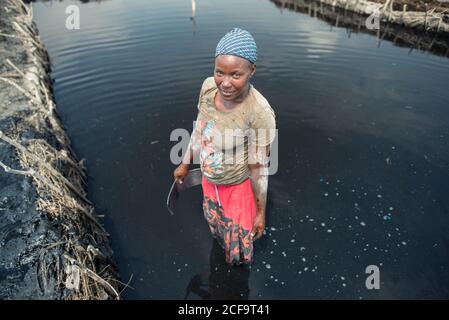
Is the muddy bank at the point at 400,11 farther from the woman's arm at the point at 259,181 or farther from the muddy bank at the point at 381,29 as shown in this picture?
the woman's arm at the point at 259,181

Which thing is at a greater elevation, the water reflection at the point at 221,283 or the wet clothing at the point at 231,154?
the wet clothing at the point at 231,154

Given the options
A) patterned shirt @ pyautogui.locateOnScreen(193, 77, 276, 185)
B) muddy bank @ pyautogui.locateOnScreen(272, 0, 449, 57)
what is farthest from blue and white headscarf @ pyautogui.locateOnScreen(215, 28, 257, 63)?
muddy bank @ pyautogui.locateOnScreen(272, 0, 449, 57)

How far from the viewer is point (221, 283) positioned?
189 inches

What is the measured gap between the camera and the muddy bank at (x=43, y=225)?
346 centimetres

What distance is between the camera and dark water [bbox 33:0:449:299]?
496 centimetres

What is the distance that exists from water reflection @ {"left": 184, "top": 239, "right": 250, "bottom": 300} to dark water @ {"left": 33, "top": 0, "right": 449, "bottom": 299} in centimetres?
2

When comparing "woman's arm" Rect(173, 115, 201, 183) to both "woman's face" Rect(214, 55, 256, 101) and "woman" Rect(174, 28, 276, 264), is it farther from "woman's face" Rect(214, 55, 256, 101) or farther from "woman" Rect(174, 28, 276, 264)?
"woman's face" Rect(214, 55, 256, 101)

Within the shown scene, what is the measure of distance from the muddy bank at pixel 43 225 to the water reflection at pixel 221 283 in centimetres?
120

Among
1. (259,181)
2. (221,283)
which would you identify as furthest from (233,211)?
(221,283)

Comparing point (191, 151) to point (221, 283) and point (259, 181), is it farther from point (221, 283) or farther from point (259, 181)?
point (221, 283)

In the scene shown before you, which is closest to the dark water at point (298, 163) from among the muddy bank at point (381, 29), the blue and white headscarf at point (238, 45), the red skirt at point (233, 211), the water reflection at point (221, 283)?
the water reflection at point (221, 283)

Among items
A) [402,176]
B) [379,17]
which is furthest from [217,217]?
[379,17]

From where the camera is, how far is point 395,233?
18.1 feet

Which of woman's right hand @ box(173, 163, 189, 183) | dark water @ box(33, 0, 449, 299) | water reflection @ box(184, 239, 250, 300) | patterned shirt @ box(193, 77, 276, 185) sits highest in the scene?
patterned shirt @ box(193, 77, 276, 185)
